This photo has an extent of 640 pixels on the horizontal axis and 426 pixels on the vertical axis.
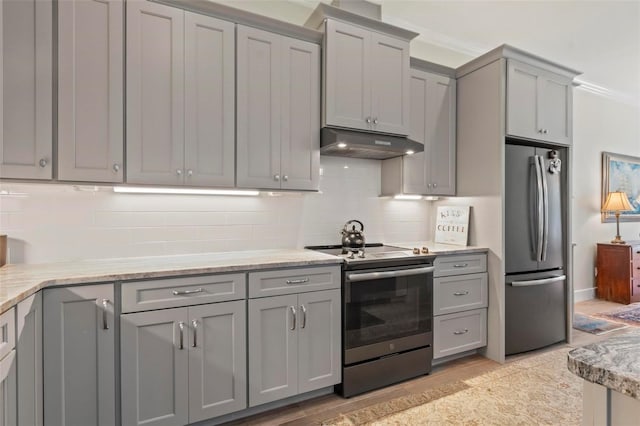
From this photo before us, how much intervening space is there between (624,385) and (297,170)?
6.84 ft

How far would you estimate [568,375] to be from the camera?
2641mm

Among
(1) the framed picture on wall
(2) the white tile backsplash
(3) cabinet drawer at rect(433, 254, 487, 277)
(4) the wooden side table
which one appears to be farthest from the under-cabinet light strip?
(1) the framed picture on wall

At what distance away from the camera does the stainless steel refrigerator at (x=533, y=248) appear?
294 cm

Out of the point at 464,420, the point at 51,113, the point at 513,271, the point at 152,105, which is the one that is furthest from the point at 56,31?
the point at 513,271

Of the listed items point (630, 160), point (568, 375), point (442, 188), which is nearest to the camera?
point (568, 375)

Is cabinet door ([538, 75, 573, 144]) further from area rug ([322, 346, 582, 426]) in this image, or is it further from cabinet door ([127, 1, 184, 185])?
cabinet door ([127, 1, 184, 185])

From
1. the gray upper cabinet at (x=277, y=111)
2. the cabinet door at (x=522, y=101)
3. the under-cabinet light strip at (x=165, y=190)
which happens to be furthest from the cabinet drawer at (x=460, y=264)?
the under-cabinet light strip at (x=165, y=190)

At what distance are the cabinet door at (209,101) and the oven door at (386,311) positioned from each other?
115cm

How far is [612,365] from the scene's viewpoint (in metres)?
0.67

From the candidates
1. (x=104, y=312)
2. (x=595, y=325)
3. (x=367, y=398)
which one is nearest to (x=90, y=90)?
(x=104, y=312)

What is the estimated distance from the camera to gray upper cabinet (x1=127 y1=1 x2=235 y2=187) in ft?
6.57

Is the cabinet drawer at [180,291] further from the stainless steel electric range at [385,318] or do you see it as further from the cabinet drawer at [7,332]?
the stainless steel electric range at [385,318]

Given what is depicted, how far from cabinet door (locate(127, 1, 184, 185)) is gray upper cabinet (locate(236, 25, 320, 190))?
0.38 metres

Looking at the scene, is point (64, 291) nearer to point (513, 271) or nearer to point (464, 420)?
point (464, 420)
